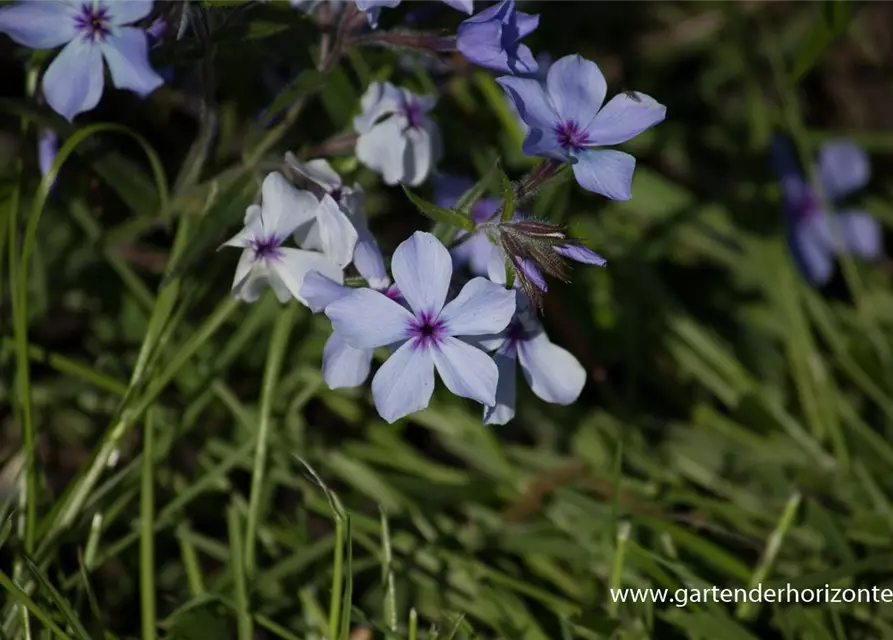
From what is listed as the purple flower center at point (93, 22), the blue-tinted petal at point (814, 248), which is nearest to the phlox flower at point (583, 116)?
the purple flower center at point (93, 22)

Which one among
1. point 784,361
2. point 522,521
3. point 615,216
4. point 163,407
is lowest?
point 784,361

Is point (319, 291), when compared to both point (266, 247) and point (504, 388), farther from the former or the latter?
point (504, 388)

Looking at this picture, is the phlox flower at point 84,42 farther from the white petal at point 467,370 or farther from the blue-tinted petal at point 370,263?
the white petal at point 467,370

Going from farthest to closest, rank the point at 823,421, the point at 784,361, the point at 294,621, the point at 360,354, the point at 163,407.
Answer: the point at 784,361, the point at 823,421, the point at 163,407, the point at 294,621, the point at 360,354

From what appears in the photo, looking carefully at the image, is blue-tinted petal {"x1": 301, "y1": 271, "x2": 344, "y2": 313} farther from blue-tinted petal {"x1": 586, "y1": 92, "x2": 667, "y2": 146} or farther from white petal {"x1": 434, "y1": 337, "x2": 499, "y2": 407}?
blue-tinted petal {"x1": 586, "y1": 92, "x2": 667, "y2": 146}

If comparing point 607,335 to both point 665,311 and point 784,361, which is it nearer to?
point 665,311

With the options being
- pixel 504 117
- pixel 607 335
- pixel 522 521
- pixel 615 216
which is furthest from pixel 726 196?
pixel 522 521

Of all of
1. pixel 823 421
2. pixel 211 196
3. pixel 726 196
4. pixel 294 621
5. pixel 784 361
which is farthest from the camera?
pixel 726 196
